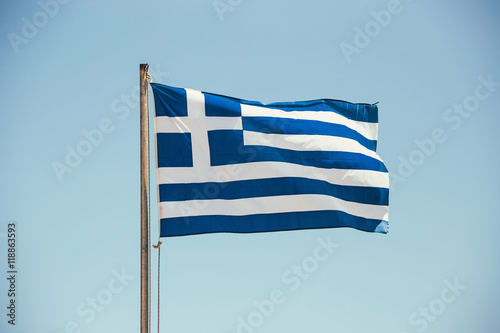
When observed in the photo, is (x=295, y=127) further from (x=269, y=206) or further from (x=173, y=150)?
(x=173, y=150)

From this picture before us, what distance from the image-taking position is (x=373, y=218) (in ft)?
48.7

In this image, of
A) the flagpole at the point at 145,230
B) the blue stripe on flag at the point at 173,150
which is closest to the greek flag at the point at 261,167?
the blue stripe on flag at the point at 173,150

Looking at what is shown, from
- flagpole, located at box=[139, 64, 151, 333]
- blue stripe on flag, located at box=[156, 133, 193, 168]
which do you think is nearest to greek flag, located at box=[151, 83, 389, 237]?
blue stripe on flag, located at box=[156, 133, 193, 168]

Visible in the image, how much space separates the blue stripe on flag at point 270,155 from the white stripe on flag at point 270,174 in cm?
9

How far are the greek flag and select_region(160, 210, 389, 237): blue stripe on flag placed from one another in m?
0.02

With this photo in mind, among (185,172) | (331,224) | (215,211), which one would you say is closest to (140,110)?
(185,172)

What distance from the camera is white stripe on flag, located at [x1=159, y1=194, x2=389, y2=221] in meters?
13.1

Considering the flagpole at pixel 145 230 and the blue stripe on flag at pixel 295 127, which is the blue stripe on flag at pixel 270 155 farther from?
the flagpole at pixel 145 230

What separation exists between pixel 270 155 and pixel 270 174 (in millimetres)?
422

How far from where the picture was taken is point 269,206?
1395cm

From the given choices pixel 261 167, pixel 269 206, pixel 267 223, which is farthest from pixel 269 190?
pixel 267 223

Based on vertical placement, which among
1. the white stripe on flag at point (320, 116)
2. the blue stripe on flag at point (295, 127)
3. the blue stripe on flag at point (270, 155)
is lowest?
the blue stripe on flag at point (270, 155)

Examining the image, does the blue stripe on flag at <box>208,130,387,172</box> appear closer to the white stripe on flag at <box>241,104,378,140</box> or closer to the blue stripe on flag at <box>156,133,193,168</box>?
the blue stripe on flag at <box>156,133,193,168</box>

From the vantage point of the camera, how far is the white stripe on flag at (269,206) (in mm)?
13133
